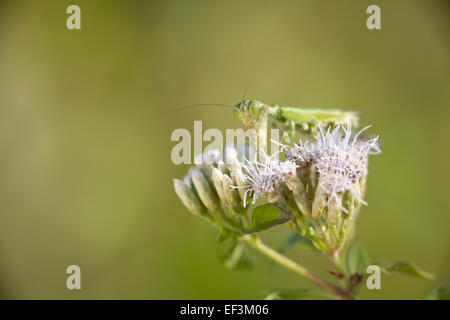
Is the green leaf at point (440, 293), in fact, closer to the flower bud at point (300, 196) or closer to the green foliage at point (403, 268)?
the green foliage at point (403, 268)

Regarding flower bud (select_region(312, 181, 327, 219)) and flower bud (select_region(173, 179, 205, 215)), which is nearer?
flower bud (select_region(312, 181, 327, 219))

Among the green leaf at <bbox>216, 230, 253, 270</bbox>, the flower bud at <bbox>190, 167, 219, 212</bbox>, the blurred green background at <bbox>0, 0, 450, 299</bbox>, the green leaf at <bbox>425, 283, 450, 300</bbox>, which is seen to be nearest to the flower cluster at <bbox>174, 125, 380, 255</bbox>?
the flower bud at <bbox>190, 167, 219, 212</bbox>

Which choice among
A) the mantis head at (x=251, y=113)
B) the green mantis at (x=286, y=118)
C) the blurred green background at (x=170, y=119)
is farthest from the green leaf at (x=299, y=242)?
the blurred green background at (x=170, y=119)

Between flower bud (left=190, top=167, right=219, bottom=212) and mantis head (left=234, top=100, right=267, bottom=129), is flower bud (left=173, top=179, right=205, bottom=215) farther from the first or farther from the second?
mantis head (left=234, top=100, right=267, bottom=129)

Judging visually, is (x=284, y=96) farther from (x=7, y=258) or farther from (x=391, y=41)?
(x=7, y=258)

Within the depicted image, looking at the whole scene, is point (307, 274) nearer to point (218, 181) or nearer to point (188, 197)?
point (218, 181)
